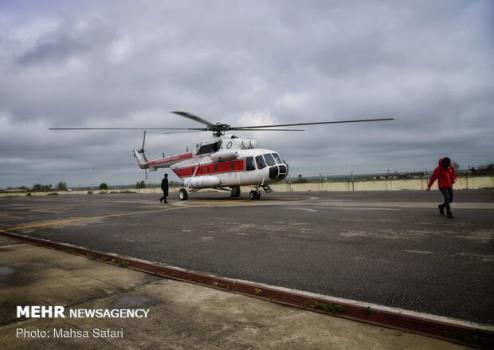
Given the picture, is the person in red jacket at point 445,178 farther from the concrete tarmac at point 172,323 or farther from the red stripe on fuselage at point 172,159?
the red stripe on fuselage at point 172,159

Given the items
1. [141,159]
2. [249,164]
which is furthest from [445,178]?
[141,159]

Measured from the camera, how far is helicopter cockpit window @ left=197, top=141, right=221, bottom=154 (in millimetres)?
21148

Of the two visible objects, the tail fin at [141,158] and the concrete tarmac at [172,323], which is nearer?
→ the concrete tarmac at [172,323]

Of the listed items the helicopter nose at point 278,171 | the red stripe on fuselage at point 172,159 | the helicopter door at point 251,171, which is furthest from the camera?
the red stripe on fuselage at point 172,159

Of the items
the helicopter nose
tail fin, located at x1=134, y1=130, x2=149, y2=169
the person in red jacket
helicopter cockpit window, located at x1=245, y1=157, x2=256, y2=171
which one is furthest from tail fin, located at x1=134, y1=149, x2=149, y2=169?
the person in red jacket

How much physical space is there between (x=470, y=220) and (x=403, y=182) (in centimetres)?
2268

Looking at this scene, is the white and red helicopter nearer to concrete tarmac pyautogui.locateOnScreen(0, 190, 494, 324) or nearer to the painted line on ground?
concrete tarmac pyautogui.locateOnScreen(0, 190, 494, 324)

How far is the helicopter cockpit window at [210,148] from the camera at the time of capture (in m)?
21.1

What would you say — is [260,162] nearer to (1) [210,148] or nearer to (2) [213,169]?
(2) [213,169]

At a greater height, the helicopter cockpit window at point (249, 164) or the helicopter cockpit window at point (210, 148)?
the helicopter cockpit window at point (210, 148)

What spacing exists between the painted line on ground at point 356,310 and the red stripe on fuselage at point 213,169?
48.2 feet

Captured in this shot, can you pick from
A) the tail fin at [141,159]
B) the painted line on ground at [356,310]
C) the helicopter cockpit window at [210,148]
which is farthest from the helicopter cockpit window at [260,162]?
the painted line on ground at [356,310]

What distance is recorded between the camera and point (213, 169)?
21312mm

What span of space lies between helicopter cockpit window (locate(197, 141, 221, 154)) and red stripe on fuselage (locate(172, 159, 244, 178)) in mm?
917
